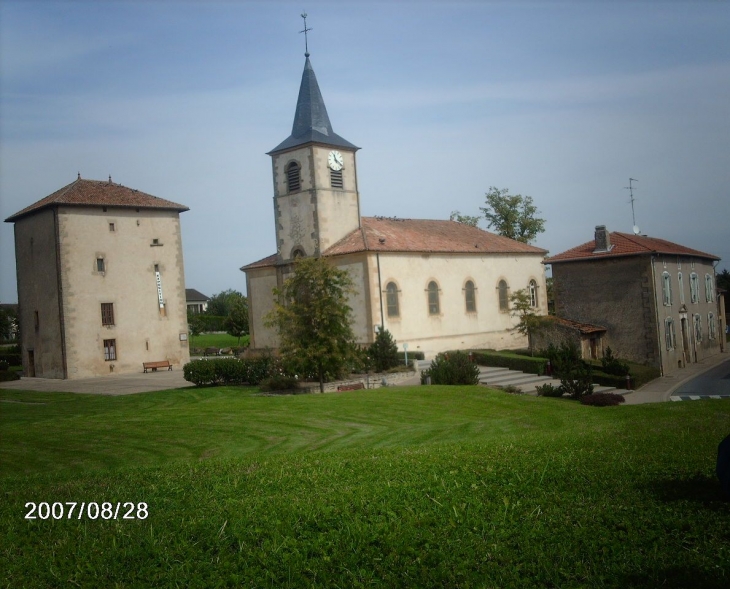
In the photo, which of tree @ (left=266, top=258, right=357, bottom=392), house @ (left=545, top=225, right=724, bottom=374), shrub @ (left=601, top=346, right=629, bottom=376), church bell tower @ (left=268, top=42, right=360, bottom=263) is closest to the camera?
tree @ (left=266, top=258, right=357, bottom=392)

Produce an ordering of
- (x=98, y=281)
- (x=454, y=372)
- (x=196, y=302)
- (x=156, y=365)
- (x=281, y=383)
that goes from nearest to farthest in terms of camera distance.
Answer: (x=281, y=383)
(x=454, y=372)
(x=98, y=281)
(x=156, y=365)
(x=196, y=302)

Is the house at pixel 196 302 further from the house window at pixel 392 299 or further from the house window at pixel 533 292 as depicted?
the house window at pixel 392 299

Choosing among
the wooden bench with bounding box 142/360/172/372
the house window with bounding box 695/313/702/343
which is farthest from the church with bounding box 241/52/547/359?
the house window with bounding box 695/313/702/343

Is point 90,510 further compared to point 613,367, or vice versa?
point 613,367

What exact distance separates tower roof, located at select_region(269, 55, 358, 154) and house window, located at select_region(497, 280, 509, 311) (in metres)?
12.8

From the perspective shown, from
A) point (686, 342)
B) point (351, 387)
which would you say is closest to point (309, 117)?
point (351, 387)

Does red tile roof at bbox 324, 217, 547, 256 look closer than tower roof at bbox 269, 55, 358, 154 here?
Yes

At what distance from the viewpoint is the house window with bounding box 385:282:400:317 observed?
4031cm

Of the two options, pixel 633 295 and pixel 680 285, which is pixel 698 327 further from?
pixel 633 295

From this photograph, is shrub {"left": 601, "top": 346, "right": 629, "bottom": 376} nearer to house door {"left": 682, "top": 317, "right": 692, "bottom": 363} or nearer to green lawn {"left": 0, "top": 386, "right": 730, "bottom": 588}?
house door {"left": 682, "top": 317, "right": 692, "bottom": 363}

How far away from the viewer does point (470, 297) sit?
149 ft

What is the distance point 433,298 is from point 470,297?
139 inches

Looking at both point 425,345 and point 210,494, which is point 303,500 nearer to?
point 210,494

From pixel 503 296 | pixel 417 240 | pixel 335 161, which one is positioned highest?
pixel 335 161
